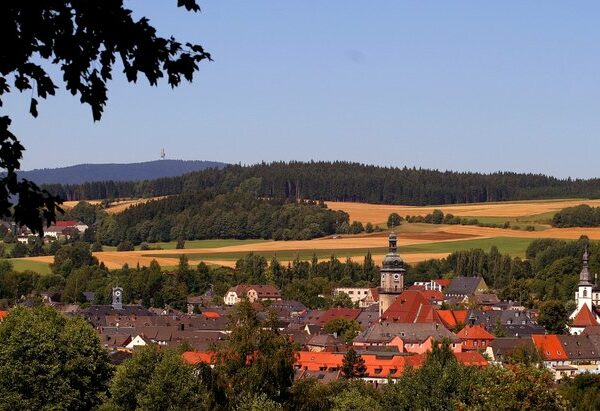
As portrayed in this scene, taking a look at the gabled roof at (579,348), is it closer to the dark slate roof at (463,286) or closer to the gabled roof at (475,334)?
the gabled roof at (475,334)

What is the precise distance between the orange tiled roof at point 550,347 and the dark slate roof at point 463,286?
179 ft

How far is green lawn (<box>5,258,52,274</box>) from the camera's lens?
174962 millimetres

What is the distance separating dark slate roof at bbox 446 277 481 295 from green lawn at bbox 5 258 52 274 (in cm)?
5092

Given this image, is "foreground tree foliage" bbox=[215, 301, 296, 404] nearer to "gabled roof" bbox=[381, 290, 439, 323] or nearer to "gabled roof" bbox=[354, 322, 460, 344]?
"gabled roof" bbox=[354, 322, 460, 344]

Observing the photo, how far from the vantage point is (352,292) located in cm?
16275

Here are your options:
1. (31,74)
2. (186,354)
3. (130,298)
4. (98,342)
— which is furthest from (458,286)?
(31,74)

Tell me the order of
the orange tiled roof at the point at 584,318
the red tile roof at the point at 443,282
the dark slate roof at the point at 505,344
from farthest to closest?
the red tile roof at the point at 443,282, the orange tiled roof at the point at 584,318, the dark slate roof at the point at 505,344

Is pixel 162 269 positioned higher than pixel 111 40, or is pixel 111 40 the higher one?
pixel 111 40

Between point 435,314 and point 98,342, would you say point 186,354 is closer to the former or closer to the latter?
point 98,342

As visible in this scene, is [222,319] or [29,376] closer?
[29,376]

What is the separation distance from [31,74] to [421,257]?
169 m

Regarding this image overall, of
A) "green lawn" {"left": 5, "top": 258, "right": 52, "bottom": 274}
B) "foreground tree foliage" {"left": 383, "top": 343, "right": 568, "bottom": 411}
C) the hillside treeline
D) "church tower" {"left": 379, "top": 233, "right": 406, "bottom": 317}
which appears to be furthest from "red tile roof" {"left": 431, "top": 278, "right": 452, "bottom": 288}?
"foreground tree foliage" {"left": 383, "top": 343, "right": 568, "bottom": 411}

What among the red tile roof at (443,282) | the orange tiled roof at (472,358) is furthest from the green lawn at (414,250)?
the orange tiled roof at (472,358)

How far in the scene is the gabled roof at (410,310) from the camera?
114m
